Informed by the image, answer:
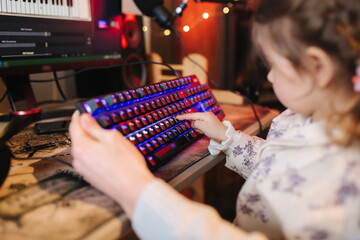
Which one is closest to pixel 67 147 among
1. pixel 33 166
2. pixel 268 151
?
pixel 33 166

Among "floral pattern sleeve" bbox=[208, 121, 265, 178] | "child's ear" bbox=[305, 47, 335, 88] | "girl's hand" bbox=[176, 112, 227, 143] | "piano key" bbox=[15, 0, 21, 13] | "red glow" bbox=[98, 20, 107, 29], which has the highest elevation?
"piano key" bbox=[15, 0, 21, 13]

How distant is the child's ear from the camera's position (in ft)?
1.33

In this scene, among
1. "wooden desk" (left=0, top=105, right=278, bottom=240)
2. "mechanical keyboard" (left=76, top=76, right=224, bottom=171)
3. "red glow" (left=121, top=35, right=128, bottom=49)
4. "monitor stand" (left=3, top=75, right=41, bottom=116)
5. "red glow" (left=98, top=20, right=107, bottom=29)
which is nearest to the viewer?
"wooden desk" (left=0, top=105, right=278, bottom=240)

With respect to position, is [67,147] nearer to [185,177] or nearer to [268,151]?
[185,177]

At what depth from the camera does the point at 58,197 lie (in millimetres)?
413

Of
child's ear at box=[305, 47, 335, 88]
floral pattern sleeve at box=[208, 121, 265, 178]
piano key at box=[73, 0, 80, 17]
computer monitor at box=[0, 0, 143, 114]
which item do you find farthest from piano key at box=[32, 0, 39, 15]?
child's ear at box=[305, 47, 335, 88]

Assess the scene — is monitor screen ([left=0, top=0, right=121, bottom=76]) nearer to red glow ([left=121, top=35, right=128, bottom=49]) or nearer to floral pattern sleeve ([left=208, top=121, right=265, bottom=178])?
red glow ([left=121, top=35, right=128, bottom=49])

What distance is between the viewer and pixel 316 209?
379 mm

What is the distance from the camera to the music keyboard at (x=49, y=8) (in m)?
0.66

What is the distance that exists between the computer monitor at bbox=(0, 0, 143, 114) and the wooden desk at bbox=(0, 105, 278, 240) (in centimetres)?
21

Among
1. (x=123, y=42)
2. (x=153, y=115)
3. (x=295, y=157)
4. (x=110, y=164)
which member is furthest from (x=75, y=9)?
(x=295, y=157)

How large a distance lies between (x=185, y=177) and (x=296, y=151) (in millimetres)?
185

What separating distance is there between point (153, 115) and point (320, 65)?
1.02 ft

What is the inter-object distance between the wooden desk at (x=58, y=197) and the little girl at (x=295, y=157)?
3 cm
